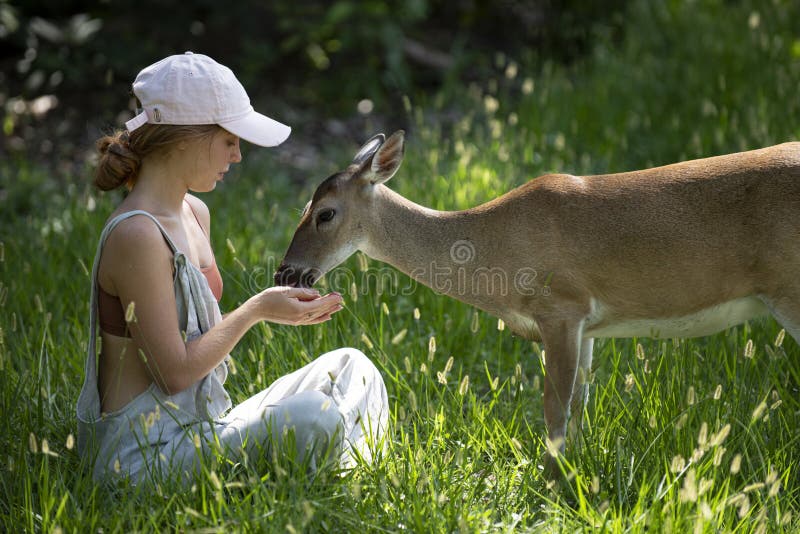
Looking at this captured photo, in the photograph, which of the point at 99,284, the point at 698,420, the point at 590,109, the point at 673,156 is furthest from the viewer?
the point at 590,109

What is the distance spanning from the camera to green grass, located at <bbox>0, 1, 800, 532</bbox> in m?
3.00

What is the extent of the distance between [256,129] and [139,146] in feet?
1.29

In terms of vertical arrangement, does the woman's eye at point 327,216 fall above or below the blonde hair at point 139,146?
below

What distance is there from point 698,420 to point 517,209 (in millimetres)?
1043

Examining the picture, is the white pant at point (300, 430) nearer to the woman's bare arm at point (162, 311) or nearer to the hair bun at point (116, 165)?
the woman's bare arm at point (162, 311)

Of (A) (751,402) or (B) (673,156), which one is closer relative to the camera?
(A) (751,402)

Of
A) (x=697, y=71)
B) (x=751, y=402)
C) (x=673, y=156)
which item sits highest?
(x=697, y=71)

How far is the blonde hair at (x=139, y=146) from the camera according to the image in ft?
10.7

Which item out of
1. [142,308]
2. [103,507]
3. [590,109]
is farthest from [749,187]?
[590,109]

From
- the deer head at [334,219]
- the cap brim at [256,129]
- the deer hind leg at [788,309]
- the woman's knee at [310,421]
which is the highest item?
the cap brim at [256,129]

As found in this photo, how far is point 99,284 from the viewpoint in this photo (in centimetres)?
329

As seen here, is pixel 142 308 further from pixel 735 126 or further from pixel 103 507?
pixel 735 126

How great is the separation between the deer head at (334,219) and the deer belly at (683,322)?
100cm

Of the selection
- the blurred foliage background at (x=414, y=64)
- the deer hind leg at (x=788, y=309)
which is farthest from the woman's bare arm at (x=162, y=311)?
the blurred foliage background at (x=414, y=64)
